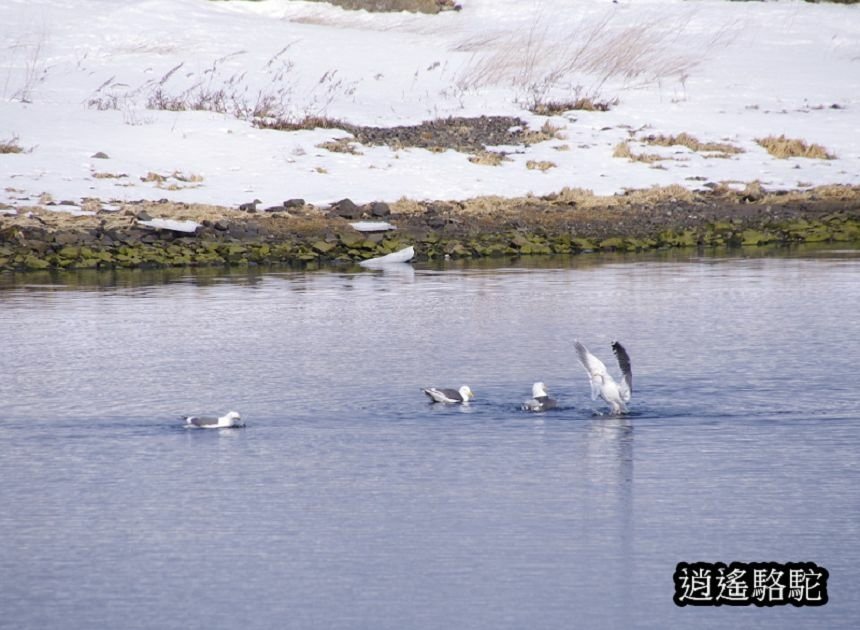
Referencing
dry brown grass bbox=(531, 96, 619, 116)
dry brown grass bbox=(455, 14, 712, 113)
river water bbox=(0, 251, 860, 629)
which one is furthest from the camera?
dry brown grass bbox=(455, 14, 712, 113)

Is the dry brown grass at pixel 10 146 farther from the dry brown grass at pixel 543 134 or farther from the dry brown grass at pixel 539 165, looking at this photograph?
the dry brown grass at pixel 543 134

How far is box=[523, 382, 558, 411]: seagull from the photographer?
9938mm

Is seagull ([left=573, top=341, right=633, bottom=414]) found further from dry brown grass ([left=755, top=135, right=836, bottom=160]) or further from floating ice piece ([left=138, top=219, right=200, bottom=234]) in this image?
dry brown grass ([left=755, top=135, right=836, bottom=160])

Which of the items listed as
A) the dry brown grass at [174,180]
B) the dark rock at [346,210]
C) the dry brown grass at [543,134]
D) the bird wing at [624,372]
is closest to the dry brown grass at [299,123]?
the dry brown grass at [543,134]

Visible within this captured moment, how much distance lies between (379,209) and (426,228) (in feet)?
2.56

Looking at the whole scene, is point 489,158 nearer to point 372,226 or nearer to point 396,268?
point 372,226

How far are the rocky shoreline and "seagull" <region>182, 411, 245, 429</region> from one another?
10.8m

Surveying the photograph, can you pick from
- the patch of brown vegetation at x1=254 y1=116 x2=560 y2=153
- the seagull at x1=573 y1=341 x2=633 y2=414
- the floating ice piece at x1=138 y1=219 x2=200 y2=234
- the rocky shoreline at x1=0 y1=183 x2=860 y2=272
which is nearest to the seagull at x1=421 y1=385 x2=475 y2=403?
the seagull at x1=573 y1=341 x2=633 y2=414

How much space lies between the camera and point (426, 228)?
21.7 metres

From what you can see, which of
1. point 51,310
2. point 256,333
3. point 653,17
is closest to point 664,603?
point 256,333

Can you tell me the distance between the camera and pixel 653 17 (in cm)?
3697

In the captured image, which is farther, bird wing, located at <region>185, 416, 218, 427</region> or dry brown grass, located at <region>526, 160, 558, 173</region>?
dry brown grass, located at <region>526, 160, 558, 173</region>

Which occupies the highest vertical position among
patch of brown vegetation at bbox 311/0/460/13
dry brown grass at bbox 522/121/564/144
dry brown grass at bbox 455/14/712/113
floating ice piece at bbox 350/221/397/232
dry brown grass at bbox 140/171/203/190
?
patch of brown vegetation at bbox 311/0/460/13

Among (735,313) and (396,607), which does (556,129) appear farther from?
(396,607)
